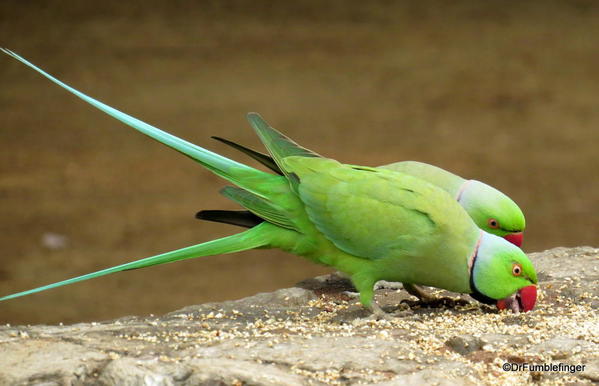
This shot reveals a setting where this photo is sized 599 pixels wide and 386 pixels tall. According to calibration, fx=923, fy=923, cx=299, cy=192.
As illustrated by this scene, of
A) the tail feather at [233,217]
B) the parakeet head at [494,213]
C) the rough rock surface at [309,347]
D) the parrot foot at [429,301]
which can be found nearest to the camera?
the rough rock surface at [309,347]

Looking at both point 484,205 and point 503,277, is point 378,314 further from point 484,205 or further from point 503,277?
point 484,205

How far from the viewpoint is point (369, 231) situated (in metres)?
2.10

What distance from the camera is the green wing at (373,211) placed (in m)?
2.09

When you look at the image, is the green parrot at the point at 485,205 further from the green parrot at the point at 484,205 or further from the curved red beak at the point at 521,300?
the curved red beak at the point at 521,300

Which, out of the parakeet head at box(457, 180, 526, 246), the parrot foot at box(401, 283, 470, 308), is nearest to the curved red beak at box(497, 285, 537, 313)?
the parrot foot at box(401, 283, 470, 308)

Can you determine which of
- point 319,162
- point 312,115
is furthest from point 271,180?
point 312,115

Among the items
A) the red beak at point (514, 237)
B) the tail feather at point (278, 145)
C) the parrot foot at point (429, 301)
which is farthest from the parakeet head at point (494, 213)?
the tail feather at point (278, 145)

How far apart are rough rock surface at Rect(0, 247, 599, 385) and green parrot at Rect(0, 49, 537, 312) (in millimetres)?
89

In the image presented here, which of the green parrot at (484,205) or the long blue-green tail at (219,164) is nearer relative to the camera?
the long blue-green tail at (219,164)

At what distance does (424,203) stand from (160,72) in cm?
130

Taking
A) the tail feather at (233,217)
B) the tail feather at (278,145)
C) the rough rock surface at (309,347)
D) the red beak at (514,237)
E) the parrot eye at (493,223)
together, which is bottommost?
the rough rock surface at (309,347)

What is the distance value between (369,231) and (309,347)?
49 cm

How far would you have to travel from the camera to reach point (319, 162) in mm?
2207

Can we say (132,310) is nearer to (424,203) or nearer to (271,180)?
(271,180)
